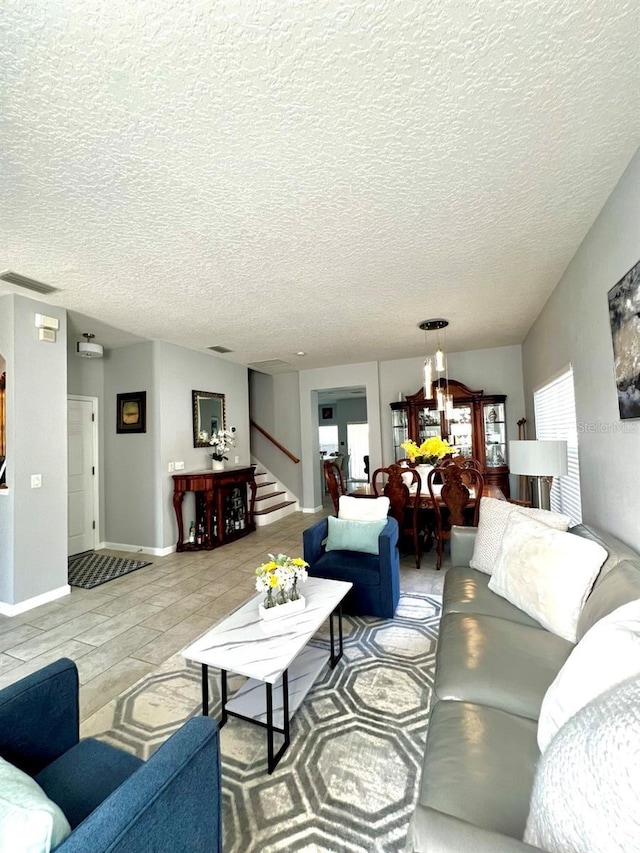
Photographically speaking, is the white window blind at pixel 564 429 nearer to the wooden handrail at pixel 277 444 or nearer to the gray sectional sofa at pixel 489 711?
the gray sectional sofa at pixel 489 711

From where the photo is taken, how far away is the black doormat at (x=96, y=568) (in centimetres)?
384

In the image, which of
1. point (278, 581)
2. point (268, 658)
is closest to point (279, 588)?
point (278, 581)

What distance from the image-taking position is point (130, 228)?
2.24m

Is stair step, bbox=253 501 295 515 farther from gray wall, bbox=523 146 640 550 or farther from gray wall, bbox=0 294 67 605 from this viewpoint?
gray wall, bbox=523 146 640 550

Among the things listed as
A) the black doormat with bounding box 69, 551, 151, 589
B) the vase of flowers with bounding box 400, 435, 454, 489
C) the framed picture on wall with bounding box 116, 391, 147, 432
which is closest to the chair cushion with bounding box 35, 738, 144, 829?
the black doormat with bounding box 69, 551, 151, 589

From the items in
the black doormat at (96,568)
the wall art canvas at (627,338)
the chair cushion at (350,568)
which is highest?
the wall art canvas at (627,338)

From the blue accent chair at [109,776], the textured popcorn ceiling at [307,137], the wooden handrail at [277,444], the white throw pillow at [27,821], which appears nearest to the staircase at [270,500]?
the wooden handrail at [277,444]

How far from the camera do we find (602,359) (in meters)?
2.27

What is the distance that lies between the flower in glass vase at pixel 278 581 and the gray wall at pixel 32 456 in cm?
253

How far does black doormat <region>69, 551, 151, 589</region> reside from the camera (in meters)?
3.84

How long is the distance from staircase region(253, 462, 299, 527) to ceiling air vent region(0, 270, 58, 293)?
13.1 feet

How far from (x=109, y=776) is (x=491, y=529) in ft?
7.29

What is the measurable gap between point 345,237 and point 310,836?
9.41 feet

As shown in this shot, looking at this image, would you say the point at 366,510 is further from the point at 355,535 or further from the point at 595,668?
the point at 595,668
